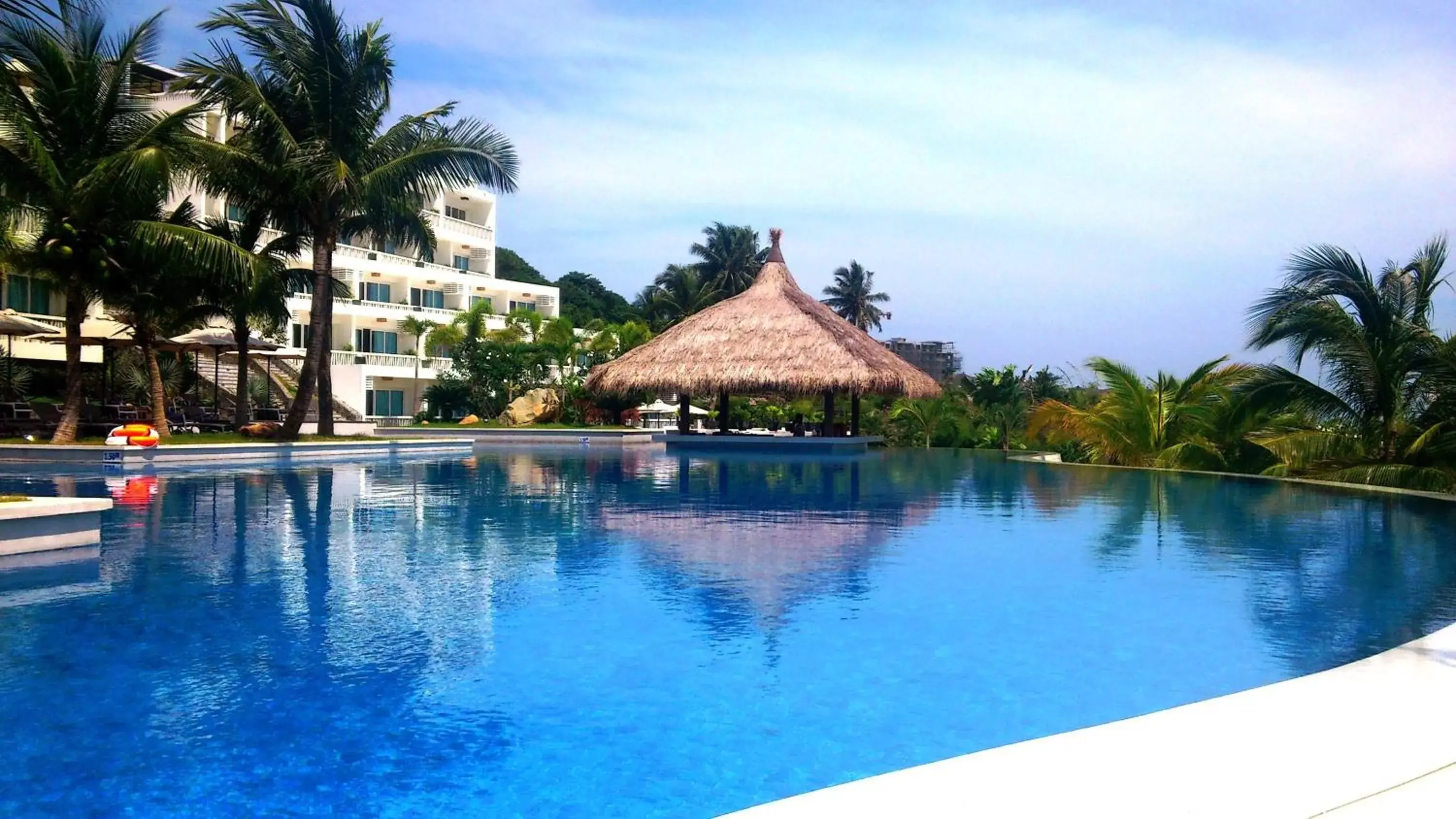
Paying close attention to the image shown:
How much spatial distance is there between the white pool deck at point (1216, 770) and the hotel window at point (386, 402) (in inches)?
1424

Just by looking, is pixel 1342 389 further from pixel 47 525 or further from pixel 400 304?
pixel 400 304

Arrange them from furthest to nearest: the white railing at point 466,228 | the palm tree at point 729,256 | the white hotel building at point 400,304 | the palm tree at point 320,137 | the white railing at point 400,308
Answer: the palm tree at point 729,256
the white railing at point 466,228
the white railing at point 400,308
the white hotel building at point 400,304
the palm tree at point 320,137

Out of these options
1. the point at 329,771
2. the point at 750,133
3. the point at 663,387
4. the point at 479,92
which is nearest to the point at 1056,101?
the point at 750,133

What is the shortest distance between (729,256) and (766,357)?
2714 cm

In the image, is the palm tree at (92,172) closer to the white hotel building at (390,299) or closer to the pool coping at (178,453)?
the pool coping at (178,453)

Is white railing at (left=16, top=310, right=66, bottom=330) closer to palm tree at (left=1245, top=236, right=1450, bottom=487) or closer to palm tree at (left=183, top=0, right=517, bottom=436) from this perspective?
palm tree at (left=183, top=0, right=517, bottom=436)

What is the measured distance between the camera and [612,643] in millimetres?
5680

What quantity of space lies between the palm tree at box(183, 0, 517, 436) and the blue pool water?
9.56m

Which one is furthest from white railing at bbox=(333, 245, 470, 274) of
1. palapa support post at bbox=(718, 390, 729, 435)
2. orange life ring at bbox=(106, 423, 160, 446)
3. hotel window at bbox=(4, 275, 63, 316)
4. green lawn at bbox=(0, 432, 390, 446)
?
orange life ring at bbox=(106, 423, 160, 446)

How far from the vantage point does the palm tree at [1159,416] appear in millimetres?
19984

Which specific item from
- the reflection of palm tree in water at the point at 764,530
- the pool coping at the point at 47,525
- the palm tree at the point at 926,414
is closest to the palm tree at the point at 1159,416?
the reflection of palm tree in water at the point at 764,530

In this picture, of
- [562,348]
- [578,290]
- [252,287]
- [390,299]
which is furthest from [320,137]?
[578,290]

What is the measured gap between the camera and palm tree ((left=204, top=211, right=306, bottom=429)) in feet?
63.1

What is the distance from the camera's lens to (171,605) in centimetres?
639
